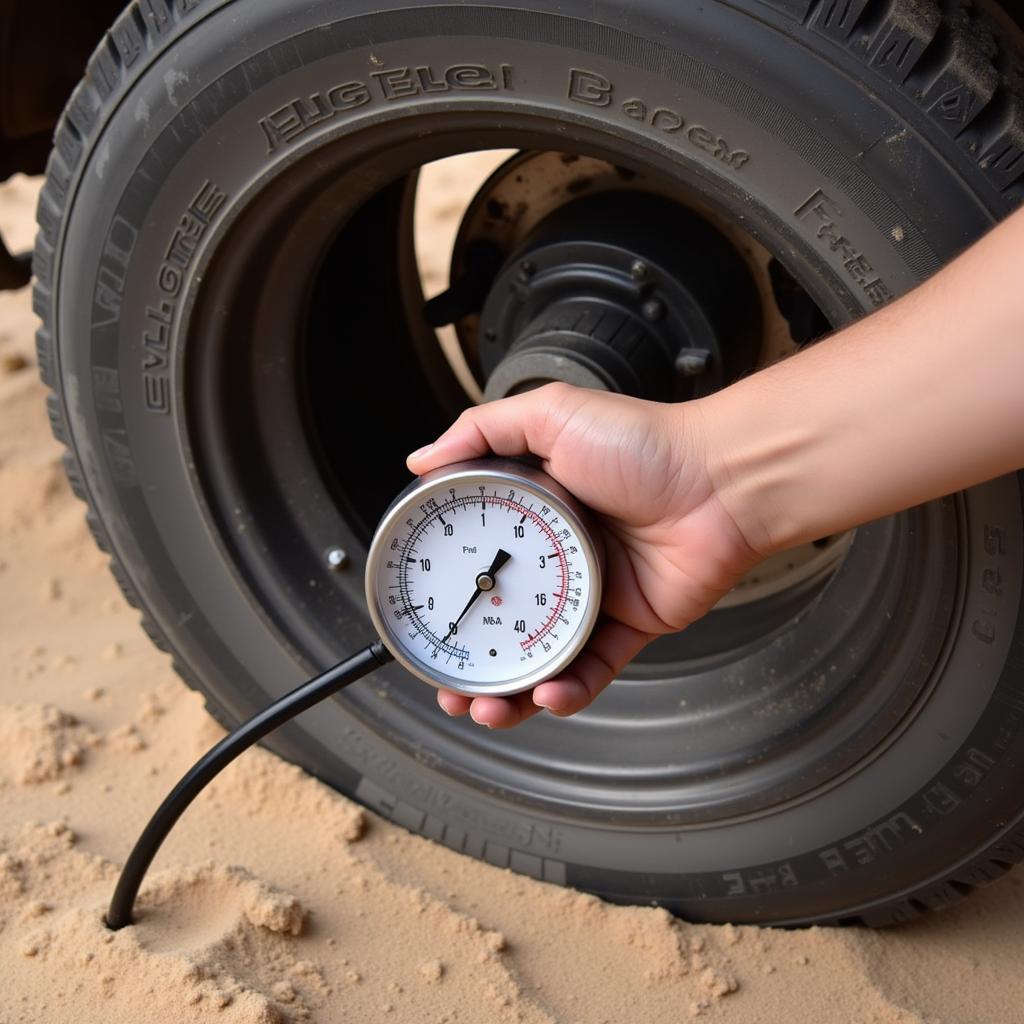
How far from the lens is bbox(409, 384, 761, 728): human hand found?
1.33 m

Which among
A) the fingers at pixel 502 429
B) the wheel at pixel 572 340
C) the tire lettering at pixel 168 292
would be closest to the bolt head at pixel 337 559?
the wheel at pixel 572 340

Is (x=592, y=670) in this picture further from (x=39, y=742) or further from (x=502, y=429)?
(x=39, y=742)

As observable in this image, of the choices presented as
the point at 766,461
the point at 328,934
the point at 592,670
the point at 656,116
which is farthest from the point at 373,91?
the point at 328,934

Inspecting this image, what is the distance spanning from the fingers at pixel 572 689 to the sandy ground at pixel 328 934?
1.21ft

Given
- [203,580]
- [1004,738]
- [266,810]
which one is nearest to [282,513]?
Result: [203,580]

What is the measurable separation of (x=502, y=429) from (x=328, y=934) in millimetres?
745

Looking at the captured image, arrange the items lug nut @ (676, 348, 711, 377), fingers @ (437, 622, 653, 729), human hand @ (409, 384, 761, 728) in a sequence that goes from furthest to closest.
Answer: lug nut @ (676, 348, 711, 377)
fingers @ (437, 622, 653, 729)
human hand @ (409, 384, 761, 728)

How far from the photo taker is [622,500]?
1.36 meters

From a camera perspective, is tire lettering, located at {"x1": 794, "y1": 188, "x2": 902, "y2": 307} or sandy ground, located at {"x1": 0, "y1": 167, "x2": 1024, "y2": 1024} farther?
sandy ground, located at {"x1": 0, "y1": 167, "x2": 1024, "y2": 1024}

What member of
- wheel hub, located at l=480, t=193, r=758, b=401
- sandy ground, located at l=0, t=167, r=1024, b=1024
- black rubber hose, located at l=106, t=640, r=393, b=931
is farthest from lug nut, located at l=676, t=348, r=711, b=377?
sandy ground, located at l=0, t=167, r=1024, b=1024

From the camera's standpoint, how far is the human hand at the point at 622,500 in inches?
52.2

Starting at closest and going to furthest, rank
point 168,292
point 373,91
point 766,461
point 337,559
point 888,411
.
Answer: point 888,411, point 766,461, point 373,91, point 168,292, point 337,559

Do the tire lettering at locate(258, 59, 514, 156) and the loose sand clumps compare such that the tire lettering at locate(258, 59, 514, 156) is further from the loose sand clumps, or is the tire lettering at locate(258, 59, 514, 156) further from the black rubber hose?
the loose sand clumps

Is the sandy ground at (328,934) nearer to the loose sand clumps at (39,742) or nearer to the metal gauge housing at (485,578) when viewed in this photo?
the loose sand clumps at (39,742)
